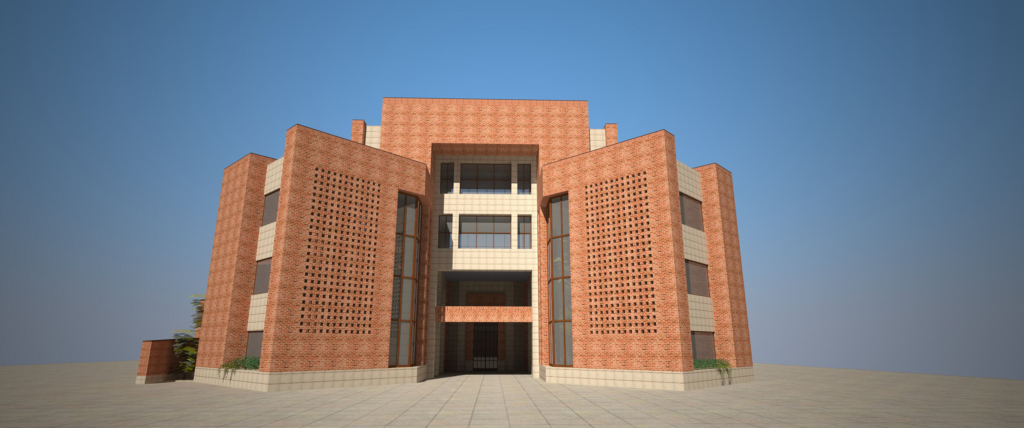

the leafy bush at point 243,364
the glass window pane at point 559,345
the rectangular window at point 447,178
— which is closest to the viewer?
the leafy bush at point 243,364

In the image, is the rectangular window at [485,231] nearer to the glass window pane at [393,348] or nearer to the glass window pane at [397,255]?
the glass window pane at [397,255]

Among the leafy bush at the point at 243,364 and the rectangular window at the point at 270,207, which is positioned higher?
the rectangular window at the point at 270,207

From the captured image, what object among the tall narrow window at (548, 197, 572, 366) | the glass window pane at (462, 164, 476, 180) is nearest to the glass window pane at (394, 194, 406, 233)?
the glass window pane at (462, 164, 476, 180)

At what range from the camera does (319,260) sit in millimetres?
26484

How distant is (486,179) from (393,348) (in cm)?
1466

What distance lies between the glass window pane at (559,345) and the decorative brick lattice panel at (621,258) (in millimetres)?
2630

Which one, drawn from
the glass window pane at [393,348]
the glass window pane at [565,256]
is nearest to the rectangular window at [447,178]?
the glass window pane at [565,256]

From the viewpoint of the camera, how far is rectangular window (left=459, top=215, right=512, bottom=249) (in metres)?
35.8

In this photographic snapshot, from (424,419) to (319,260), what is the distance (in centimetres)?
1463

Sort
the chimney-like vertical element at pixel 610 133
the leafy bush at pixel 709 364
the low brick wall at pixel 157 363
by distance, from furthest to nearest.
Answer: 1. the chimney-like vertical element at pixel 610 133
2. the low brick wall at pixel 157 363
3. the leafy bush at pixel 709 364

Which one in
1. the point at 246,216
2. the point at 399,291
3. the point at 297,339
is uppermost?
the point at 246,216

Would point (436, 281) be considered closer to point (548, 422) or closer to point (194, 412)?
point (194, 412)

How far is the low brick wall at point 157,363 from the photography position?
27609 millimetres

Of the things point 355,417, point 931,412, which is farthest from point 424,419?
point 931,412
